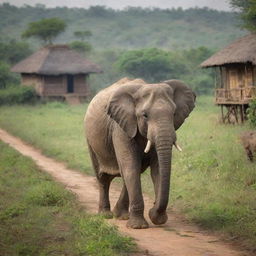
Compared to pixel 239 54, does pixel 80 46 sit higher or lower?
higher

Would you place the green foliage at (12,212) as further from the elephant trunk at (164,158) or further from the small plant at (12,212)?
the elephant trunk at (164,158)

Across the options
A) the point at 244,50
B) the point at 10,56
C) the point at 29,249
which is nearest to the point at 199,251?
the point at 29,249

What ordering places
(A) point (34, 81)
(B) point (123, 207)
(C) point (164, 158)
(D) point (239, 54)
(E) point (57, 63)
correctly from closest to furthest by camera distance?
(C) point (164, 158)
(B) point (123, 207)
(D) point (239, 54)
(E) point (57, 63)
(A) point (34, 81)

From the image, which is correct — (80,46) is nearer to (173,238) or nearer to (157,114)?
(157,114)

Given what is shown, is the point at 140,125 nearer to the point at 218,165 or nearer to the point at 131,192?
the point at 131,192

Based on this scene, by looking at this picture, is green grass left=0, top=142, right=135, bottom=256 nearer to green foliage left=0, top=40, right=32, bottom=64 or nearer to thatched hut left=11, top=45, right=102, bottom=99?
thatched hut left=11, top=45, right=102, bottom=99

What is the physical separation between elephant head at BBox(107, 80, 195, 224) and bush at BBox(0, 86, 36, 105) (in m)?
27.8

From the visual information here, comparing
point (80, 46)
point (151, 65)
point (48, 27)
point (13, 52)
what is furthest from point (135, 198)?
point (13, 52)

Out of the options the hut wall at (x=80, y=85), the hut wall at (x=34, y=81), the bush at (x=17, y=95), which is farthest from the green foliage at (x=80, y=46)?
the bush at (x=17, y=95)

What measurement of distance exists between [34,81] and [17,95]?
4089 millimetres

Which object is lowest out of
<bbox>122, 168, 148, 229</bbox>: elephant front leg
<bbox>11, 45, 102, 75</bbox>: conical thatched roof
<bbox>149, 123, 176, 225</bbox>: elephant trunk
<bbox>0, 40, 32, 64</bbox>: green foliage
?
<bbox>122, 168, 148, 229</bbox>: elephant front leg

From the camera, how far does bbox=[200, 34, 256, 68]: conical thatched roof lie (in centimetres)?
2430

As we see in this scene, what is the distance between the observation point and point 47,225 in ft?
29.0

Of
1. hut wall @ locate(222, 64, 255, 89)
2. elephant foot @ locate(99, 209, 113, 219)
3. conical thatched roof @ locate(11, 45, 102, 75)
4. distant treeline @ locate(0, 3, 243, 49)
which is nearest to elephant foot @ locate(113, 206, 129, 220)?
elephant foot @ locate(99, 209, 113, 219)
